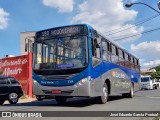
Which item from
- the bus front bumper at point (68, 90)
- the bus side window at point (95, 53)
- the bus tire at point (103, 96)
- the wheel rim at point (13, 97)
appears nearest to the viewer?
the bus front bumper at point (68, 90)

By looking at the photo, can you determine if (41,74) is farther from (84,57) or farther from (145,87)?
(145,87)

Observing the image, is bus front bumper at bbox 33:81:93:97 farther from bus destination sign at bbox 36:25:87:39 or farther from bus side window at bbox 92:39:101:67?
bus destination sign at bbox 36:25:87:39

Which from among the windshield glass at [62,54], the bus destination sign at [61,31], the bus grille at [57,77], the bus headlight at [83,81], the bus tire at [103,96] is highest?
the bus destination sign at [61,31]

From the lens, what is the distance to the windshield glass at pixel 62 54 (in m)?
13.8

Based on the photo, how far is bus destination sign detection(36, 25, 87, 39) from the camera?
46.6ft

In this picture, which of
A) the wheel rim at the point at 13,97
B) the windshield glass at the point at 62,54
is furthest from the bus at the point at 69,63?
the wheel rim at the point at 13,97

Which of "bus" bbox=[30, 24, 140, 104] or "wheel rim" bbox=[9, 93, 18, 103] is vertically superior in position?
"bus" bbox=[30, 24, 140, 104]

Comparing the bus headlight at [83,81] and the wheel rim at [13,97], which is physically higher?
the bus headlight at [83,81]

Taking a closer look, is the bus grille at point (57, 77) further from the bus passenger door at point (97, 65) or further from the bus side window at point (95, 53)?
the bus side window at point (95, 53)

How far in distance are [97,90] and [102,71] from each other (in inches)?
52.8

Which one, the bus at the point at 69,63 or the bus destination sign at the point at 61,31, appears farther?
the bus destination sign at the point at 61,31

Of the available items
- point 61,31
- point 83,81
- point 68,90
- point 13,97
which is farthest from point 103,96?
point 13,97

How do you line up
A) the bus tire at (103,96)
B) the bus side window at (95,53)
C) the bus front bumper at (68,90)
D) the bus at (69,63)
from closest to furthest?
the bus front bumper at (68,90)
the bus at (69,63)
the bus side window at (95,53)
the bus tire at (103,96)

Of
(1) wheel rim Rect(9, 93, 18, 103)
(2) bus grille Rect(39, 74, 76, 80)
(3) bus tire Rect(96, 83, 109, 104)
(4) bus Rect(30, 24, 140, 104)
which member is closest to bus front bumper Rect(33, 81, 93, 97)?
(4) bus Rect(30, 24, 140, 104)
